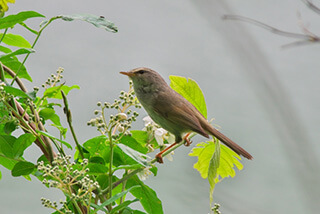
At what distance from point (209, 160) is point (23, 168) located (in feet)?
1.68

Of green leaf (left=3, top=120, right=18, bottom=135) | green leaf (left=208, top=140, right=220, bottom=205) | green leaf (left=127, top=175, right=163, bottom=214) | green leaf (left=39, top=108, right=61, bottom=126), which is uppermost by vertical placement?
green leaf (left=39, top=108, right=61, bottom=126)

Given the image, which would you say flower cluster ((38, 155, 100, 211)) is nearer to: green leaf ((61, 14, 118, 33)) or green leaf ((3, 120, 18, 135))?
green leaf ((3, 120, 18, 135))

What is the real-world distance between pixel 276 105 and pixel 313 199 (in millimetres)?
137

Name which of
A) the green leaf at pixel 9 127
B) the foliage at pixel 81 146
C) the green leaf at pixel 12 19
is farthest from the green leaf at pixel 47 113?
the green leaf at pixel 12 19

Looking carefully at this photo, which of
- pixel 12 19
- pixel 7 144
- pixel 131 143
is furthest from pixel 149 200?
pixel 12 19

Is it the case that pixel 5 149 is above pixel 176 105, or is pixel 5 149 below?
below

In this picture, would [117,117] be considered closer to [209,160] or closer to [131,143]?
[131,143]

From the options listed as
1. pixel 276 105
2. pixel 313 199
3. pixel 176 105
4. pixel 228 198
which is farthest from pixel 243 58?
pixel 176 105

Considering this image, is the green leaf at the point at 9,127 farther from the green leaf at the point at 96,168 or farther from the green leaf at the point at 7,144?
the green leaf at the point at 96,168

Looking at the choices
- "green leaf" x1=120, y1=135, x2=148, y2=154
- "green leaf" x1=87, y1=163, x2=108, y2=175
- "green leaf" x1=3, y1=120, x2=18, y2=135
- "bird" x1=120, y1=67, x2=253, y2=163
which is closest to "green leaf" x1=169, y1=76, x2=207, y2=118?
"bird" x1=120, y1=67, x2=253, y2=163

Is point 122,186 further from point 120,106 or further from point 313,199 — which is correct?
point 313,199

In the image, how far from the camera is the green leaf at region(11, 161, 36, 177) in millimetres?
985

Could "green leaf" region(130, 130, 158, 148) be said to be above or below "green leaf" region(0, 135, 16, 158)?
below

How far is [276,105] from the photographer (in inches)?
23.8
